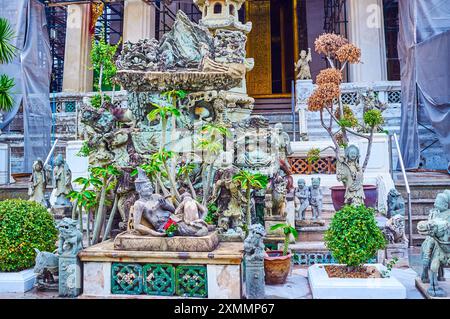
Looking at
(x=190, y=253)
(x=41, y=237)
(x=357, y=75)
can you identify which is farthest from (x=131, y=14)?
(x=190, y=253)

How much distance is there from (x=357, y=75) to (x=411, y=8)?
10.6 ft

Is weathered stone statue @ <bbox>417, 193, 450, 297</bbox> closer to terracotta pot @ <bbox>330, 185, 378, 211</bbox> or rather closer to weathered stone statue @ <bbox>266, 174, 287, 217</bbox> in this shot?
weathered stone statue @ <bbox>266, 174, 287, 217</bbox>

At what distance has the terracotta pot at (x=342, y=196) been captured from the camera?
24.7 ft

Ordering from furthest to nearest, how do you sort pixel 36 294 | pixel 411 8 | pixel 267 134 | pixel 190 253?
1. pixel 411 8
2. pixel 267 134
3. pixel 36 294
4. pixel 190 253

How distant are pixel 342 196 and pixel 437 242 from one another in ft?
10.0

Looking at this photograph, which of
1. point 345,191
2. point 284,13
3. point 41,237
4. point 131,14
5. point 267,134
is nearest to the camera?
point 41,237

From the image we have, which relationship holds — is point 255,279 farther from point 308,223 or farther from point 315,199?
point 315,199

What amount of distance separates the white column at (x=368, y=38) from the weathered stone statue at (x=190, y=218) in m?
11.7

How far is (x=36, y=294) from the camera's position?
15.8 feet

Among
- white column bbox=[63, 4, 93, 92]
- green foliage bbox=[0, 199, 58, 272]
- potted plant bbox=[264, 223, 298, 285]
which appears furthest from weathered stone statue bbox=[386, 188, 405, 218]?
white column bbox=[63, 4, 93, 92]

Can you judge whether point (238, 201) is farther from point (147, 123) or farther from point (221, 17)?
point (221, 17)

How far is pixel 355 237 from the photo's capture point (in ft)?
15.4

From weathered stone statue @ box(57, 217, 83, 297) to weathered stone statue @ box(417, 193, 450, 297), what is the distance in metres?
3.91

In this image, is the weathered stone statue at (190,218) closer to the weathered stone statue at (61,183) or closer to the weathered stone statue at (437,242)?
the weathered stone statue at (437,242)
